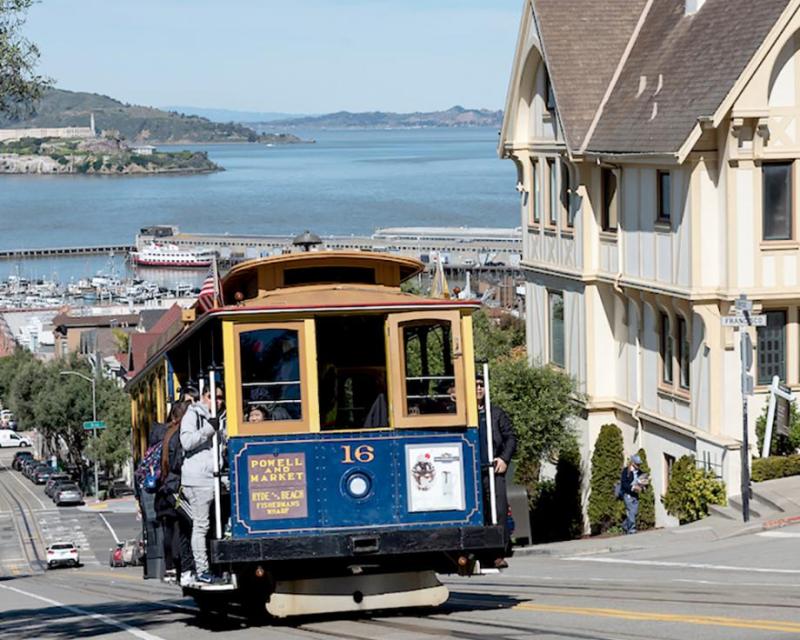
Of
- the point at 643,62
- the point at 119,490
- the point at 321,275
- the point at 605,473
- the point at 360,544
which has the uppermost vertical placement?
the point at 643,62

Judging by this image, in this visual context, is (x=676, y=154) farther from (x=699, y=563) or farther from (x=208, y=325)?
(x=208, y=325)

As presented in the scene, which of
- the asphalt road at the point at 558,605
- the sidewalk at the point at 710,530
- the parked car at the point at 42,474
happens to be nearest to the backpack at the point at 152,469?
the asphalt road at the point at 558,605

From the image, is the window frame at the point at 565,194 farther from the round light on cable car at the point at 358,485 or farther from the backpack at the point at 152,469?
the round light on cable car at the point at 358,485

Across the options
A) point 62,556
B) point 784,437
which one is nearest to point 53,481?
point 62,556

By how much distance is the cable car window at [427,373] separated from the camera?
16.3 m

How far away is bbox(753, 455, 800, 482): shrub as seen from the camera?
1152 inches

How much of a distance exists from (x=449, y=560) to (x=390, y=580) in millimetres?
676

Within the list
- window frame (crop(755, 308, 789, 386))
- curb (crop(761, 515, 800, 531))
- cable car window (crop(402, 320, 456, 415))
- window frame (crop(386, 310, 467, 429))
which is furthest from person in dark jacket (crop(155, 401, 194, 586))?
window frame (crop(755, 308, 789, 386))

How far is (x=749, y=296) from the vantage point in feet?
98.0

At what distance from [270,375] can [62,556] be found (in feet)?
138

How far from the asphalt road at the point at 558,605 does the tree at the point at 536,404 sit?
6287 millimetres

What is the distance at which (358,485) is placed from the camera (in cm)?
1614

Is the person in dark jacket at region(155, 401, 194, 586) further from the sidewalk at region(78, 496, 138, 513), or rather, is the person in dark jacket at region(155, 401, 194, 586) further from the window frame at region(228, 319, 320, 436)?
the sidewalk at region(78, 496, 138, 513)

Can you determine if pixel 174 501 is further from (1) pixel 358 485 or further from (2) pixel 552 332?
(2) pixel 552 332
